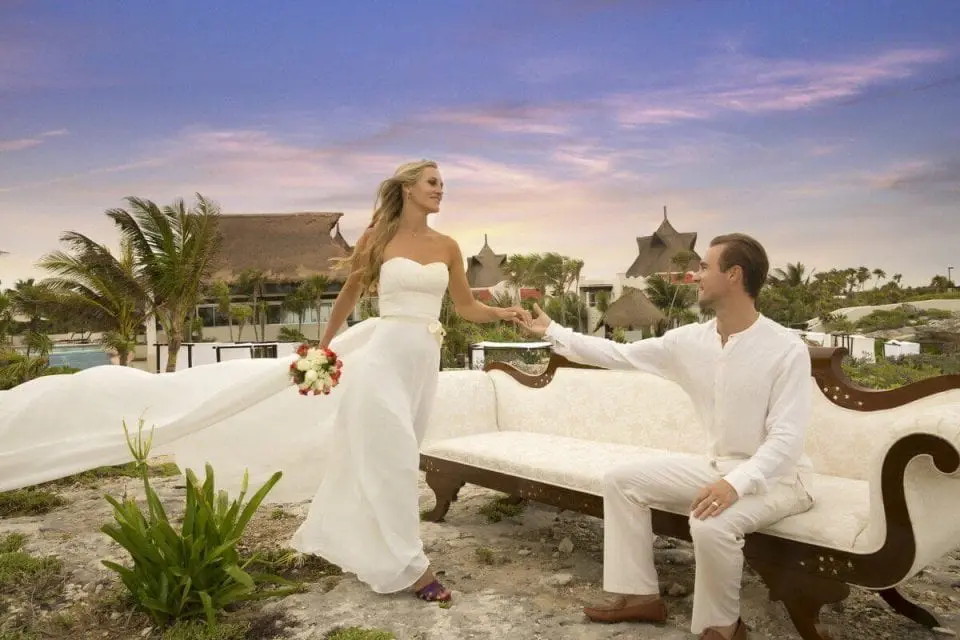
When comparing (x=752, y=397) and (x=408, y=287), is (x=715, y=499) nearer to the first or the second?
(x=752, y=397)

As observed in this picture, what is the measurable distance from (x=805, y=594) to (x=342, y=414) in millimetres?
2207

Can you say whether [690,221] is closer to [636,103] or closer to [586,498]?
[636,103]

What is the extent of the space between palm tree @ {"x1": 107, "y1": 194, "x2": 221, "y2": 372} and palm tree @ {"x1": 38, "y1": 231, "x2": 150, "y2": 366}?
1.35 feet

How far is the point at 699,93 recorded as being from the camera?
40656mm

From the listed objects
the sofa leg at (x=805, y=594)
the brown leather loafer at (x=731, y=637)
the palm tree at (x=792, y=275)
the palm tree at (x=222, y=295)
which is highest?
the palm tree at (x=792, y=275)

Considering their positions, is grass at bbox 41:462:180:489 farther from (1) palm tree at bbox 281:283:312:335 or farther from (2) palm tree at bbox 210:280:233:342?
(1) palm tree at bbox 281:283:312:335

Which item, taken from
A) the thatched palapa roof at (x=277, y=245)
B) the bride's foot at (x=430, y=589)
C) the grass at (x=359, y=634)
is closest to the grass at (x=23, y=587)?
the grass at (x=359, y=634)

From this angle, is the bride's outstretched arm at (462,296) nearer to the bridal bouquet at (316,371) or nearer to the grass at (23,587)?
the bridal bouquet at (316,371)

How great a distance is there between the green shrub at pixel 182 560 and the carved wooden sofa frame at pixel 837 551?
159 centimetres

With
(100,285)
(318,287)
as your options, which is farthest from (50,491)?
(318,287)

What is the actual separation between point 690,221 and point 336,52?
1200 inches

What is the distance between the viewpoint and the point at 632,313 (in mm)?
34625

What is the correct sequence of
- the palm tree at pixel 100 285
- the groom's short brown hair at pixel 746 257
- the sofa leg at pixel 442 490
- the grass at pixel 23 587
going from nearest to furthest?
1. the groom's short brown hair at pixel 746 257
2. the grass at pixel 23 587
3. the sofa leg at pixel 442 490
4. the palm tree at pixel 100 285

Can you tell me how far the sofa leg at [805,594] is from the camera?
9.39 feet
